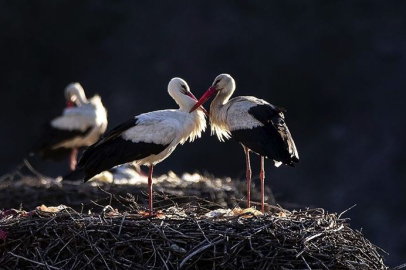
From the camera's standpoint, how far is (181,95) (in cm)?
838

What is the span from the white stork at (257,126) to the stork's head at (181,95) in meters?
0.05

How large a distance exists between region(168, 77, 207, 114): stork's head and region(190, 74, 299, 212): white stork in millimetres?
55

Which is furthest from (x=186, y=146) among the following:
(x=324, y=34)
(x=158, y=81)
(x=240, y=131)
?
(x=240, y=131)

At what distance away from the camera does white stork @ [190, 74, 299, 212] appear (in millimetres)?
7918

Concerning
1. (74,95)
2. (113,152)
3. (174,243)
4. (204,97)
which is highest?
(204,97)

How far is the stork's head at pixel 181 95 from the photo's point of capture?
8.33 m

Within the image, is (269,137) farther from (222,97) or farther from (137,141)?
(137,141)

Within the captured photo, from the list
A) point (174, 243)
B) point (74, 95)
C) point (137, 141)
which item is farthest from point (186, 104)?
point (74, 95)

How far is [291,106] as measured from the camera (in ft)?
50.4

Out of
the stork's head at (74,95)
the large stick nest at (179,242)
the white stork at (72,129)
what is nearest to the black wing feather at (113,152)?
the large stick nest at (179,242)

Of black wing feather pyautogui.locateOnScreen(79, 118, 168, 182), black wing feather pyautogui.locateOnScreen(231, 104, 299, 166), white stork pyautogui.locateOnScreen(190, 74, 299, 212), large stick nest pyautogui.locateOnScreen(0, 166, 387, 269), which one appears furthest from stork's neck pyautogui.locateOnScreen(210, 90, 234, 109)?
large stick nest pyautogui.locateOnScreen(0, 166, 387, 269)

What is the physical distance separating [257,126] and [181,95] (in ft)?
1.98

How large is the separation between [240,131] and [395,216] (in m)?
6.59

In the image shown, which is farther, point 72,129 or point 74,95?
point 74,95
